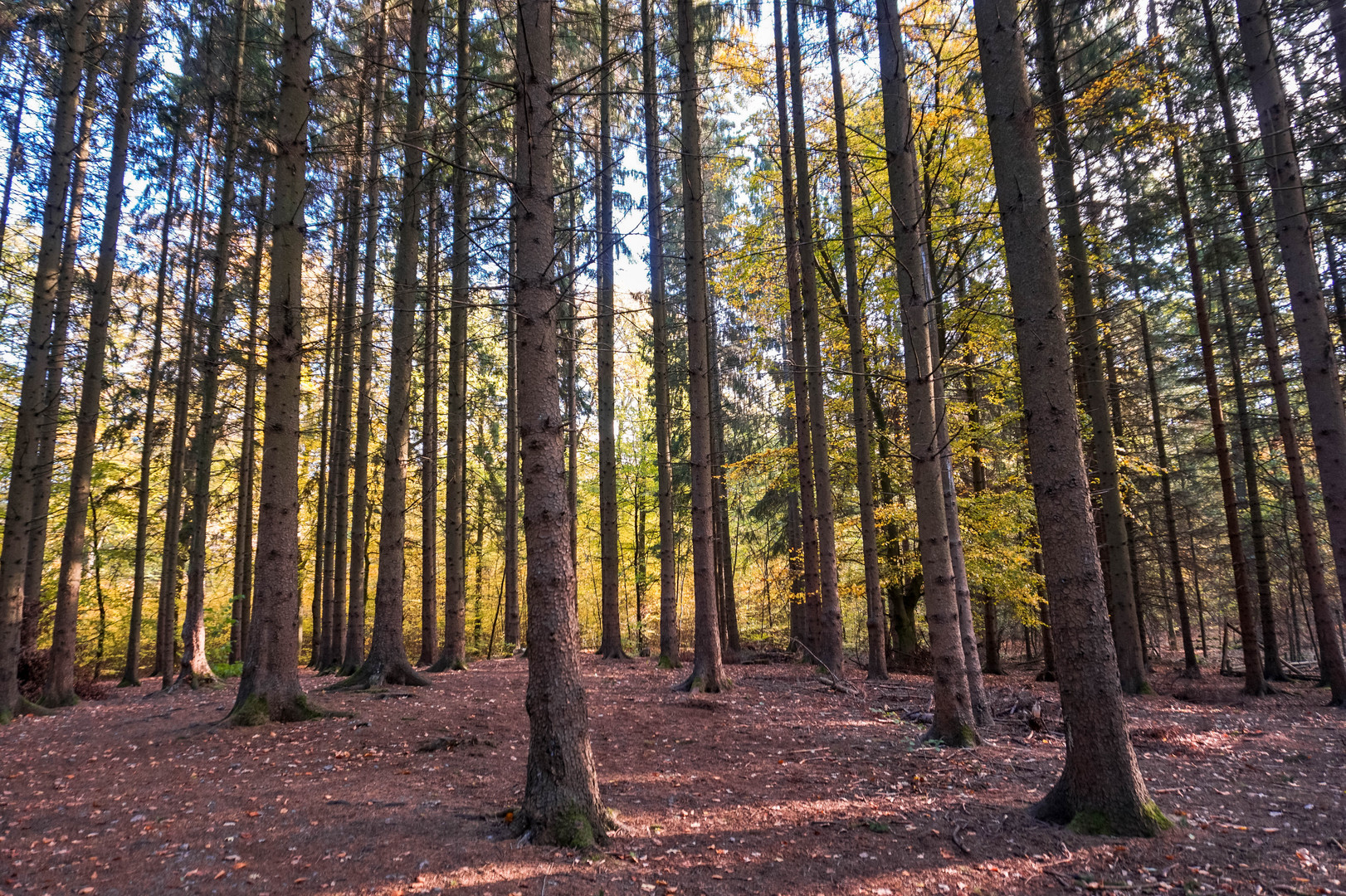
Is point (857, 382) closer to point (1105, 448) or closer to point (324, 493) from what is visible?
point (1105, 448)

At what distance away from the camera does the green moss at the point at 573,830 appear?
388 cm

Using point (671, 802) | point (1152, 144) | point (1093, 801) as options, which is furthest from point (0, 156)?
point (1152, 144)

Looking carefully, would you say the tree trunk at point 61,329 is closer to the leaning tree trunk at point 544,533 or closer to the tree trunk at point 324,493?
the tree trunk at point 324,493

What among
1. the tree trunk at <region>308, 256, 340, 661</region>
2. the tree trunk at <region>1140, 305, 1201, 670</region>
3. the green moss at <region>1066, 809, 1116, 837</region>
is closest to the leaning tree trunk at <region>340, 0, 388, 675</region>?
the tree trunk at <region>308, 256, 340, 661</region>

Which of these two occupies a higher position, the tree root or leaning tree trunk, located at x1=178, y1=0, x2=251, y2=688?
leaning tree trunk, located at x1=178, y1=0, x2=251, y2=688

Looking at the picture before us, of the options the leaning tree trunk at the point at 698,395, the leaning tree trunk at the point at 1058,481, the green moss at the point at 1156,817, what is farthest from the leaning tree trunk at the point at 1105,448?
the green moss at the point at 1156,817

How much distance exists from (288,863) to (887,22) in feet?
28.8

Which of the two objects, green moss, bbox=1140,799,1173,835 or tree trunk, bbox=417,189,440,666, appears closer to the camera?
green moss, bbox=1140,799,1173,835

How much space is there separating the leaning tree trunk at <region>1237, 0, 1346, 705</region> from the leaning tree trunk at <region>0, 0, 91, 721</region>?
609 inches

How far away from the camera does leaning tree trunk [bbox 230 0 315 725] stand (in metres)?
7.46

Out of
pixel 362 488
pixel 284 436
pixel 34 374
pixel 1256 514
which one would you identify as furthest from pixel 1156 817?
pixel 34 374

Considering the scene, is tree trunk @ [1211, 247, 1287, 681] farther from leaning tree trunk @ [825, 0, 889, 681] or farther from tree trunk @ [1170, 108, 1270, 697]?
leaning tree trunk @ [825, 0, 889, 681]

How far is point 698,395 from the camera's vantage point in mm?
10062

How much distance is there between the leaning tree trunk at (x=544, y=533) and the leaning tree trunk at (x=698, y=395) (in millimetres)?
5260
